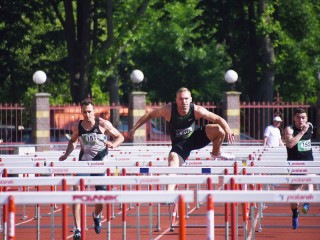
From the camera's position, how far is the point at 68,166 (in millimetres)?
16859

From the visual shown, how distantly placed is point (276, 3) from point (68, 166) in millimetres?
28767

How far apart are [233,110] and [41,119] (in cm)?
649

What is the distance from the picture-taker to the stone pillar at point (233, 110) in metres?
38.1

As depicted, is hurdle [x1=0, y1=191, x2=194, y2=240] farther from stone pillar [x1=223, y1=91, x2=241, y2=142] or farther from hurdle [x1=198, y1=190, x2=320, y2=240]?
stone pillar [x1=223, y1=91, x2=241, y2=142]

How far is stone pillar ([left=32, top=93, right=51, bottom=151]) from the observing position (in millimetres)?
37219

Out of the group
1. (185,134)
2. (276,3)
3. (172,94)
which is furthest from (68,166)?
(172,94)

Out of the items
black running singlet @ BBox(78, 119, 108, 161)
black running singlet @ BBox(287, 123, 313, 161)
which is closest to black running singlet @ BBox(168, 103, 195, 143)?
black running singlet @ BBox(78, 119, 108, 161)

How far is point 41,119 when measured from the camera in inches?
1469

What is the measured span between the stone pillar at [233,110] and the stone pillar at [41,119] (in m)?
6.04

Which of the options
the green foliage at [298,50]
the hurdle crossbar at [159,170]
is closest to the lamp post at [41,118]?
the green foliage at [298,50]

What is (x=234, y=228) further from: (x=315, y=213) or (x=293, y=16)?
(x=293, y=16)

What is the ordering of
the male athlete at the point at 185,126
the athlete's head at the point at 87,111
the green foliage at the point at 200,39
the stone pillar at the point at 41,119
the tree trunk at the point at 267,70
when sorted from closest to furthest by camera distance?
the male athlete at the point at 185,126
the athlete's head at the point at 87,111
the stone pillar at the point at 41,119
the green foliage at the point at 200,39
the tree trunk at the point at 267,70

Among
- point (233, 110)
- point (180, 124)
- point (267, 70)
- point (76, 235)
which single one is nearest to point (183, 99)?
point (180, 124)

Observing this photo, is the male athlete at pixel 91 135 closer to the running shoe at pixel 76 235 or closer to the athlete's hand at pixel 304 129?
the running shoe at pixel 76 235
